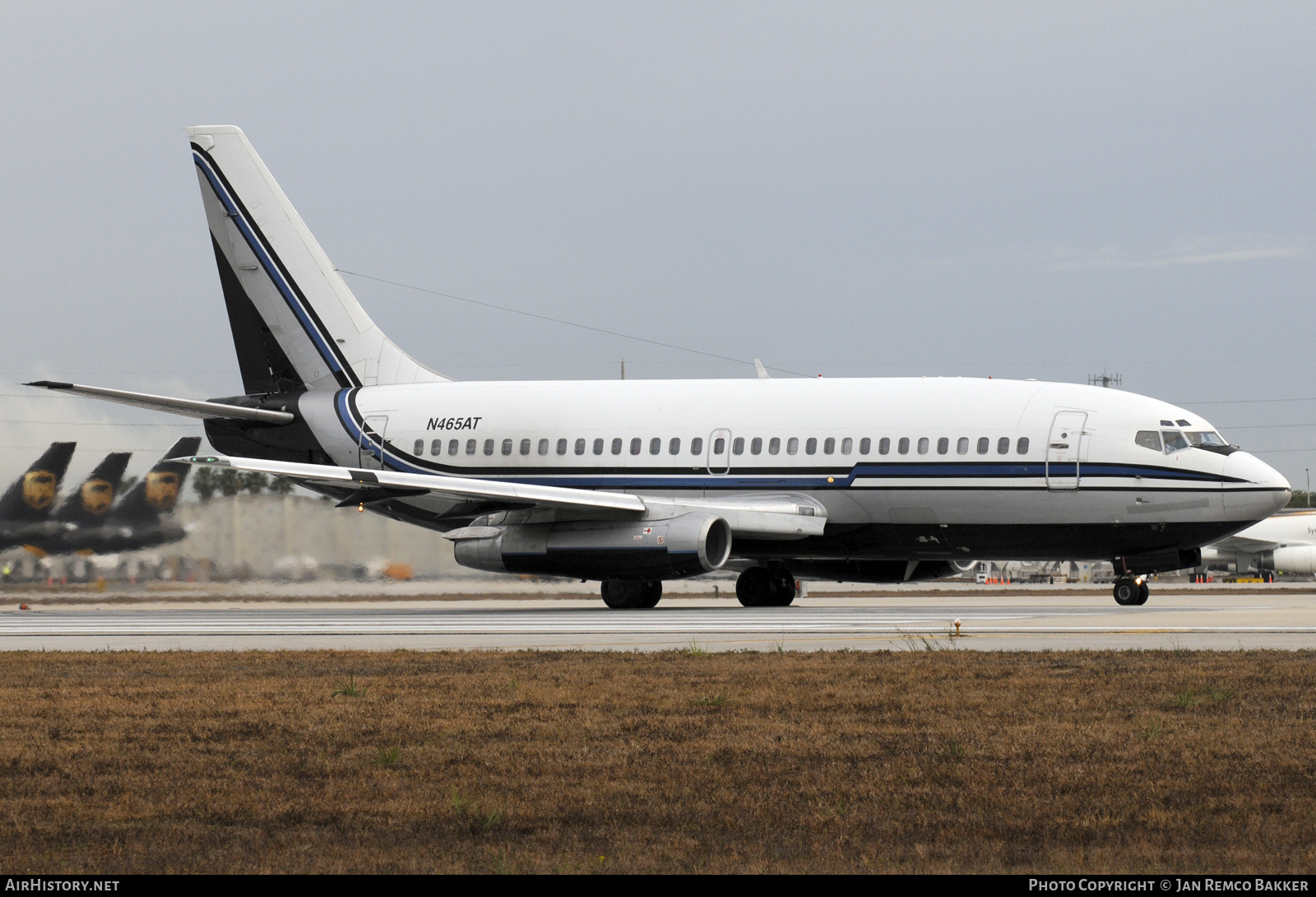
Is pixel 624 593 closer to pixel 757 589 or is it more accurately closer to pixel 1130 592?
pixel 757 589

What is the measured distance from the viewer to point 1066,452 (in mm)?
29078

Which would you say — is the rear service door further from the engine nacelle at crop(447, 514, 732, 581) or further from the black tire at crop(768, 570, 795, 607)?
the black tire at crop(768, 570, 795, 607)

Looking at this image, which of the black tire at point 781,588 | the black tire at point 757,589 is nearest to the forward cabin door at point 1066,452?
the black tire at point 781,588

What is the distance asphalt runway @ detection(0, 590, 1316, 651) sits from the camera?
18812 mm

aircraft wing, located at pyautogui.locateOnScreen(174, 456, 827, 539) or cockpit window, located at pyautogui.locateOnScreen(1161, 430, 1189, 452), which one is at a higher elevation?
cockpit window, located at pyautogui.locateOnScreen(1161, 430, 1189, 452)

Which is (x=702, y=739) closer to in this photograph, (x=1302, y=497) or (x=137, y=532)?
(x=137, y=532)

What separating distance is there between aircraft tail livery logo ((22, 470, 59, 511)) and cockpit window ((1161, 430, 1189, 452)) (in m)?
23.3

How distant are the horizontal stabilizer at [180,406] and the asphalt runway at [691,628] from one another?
15.2 ft

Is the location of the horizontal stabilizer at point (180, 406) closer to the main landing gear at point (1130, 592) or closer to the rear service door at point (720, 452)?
the rear service door at point (720, 452)

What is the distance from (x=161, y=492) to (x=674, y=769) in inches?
1039

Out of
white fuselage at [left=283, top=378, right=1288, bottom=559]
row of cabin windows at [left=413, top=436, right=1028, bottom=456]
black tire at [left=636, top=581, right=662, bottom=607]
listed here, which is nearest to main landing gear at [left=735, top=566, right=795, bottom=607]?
black tire at [left=636, top=581, right=662, bottom=607]

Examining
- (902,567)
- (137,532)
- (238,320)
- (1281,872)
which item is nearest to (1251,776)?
(1281,872)

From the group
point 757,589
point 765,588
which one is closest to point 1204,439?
point 765,588
